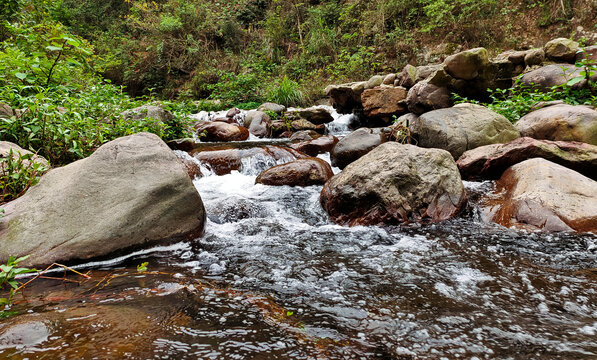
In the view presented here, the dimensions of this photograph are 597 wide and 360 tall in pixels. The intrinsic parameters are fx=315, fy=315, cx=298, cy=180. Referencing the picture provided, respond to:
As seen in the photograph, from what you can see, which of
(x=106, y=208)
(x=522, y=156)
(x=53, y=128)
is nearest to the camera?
(x=106, y=208)

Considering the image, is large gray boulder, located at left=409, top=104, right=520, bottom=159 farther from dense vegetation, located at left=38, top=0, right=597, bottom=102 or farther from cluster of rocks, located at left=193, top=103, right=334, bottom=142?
dense vegetation, located at left=38, top=0, right=597, bottom=102

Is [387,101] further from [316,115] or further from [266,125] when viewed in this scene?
[266,125]

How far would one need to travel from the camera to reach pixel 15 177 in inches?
119

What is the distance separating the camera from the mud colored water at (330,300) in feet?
5.01

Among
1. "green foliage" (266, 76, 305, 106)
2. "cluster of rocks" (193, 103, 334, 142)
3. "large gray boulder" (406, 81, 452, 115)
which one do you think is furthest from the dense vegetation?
"large gray boulder" (406, 81, 452, 115)

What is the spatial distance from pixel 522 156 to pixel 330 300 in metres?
3.80

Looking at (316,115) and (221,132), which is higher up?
(316,115)

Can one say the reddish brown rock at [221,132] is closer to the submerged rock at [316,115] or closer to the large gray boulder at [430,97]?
the submerged rock at [316,115]

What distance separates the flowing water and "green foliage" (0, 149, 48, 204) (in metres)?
1.20

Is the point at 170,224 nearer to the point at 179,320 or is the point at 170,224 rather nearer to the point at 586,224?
the point at 179,320

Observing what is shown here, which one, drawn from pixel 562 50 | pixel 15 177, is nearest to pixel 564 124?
Answer: pixel 562 50

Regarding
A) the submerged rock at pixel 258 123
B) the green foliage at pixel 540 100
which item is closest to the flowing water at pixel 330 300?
the green foliage at pixel 540 100

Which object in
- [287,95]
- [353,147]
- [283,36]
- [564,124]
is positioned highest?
[283,36]

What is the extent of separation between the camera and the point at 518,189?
373 cm
